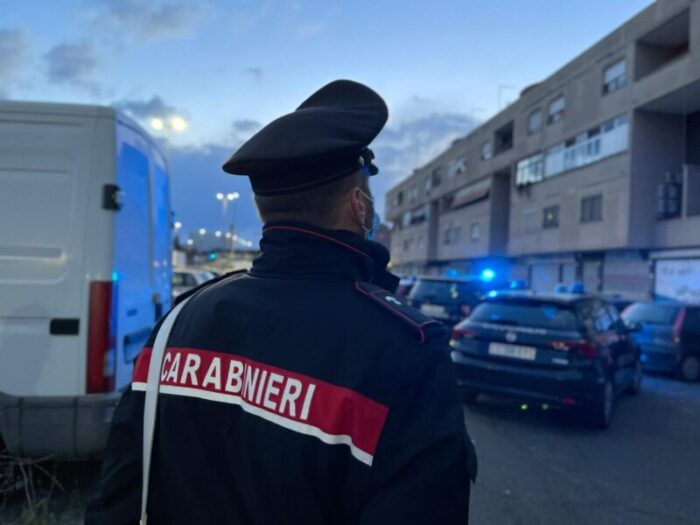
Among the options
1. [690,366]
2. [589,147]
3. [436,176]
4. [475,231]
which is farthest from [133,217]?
[436,176]

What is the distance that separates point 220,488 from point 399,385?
1.53ft

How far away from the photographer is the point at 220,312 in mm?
1315

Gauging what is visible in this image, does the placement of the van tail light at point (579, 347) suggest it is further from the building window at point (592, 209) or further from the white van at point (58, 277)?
the building window at point (592, 209)

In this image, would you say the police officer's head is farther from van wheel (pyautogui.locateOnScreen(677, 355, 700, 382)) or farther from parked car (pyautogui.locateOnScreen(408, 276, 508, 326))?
parked car (pyautogui.locateOnScreen(408, 276, 508, 326))

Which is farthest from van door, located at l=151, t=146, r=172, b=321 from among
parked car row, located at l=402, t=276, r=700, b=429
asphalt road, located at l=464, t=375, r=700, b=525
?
asphalt road, located at l=464, t=375, r=700, b=525

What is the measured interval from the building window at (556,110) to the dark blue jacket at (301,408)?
31.9m

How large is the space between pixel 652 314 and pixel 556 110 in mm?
22620

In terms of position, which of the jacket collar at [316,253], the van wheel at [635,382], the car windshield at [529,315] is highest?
the jacket collar at [316,253]

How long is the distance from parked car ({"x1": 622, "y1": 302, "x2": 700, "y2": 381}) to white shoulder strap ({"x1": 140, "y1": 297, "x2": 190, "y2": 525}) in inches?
415

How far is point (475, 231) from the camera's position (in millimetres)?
42188

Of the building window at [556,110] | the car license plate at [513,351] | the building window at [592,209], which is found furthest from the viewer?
the building window at [556,110]

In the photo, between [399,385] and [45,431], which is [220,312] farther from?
[45,431]

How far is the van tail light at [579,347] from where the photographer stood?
6.43 meters

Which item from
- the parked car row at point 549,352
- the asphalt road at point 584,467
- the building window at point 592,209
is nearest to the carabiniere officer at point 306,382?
the asphalt road at point 584,467
